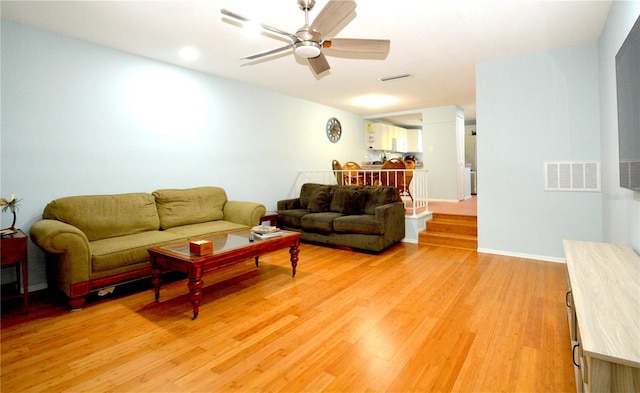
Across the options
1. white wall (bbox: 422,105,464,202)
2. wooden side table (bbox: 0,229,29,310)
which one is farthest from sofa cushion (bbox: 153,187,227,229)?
white wall (bbox: 422,105,464,202)

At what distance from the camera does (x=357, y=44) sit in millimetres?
2609

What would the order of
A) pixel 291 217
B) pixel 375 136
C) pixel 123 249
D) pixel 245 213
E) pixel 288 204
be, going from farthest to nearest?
pixel 375 136 → pixel 288 204 → pixel 291 217 → pixel 245 213 → pixel 123 249

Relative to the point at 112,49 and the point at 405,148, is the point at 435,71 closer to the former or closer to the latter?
the point at 112,49

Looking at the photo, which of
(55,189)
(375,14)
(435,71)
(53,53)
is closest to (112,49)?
(53,53)

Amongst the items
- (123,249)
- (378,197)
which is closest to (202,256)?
(123,249)

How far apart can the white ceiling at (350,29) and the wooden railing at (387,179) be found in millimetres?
1751

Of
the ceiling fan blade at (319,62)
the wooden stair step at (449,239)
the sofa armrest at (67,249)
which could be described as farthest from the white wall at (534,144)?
the sofa armrest at (67,249)

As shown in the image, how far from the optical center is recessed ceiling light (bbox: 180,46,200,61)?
364 centimetres

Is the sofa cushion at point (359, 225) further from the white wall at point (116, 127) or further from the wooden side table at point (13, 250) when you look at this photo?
the wooden side table at point (13, 250)

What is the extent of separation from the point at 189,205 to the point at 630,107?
421cm

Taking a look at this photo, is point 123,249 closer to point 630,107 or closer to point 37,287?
point 37,287

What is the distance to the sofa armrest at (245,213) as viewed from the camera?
413 centimetres

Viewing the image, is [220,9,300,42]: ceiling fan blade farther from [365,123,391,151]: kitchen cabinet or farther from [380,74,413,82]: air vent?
[365,123,391,151]: kitchen cabinet

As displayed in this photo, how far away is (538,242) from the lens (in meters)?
3.91
